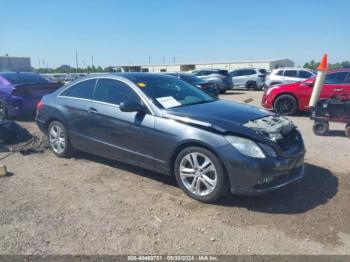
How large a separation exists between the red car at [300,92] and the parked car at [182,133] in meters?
6.14

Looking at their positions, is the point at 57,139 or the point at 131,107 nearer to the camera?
the point at 131,107

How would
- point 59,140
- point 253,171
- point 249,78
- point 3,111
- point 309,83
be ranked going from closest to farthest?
point 253,171
point 59,140
point 3,111
point 309,83
point 249,78

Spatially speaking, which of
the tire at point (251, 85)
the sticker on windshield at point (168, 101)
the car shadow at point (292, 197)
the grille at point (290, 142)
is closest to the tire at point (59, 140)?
the car shadow at point (292, 197)

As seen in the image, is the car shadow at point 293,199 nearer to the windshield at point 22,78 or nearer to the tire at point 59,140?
the tire at point 59,140

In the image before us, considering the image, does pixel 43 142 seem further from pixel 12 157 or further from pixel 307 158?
pixel 307 158

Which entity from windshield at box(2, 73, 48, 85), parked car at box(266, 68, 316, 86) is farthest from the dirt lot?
parked car at box(266, 68, 316, 86)

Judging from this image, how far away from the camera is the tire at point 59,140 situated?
6125mm

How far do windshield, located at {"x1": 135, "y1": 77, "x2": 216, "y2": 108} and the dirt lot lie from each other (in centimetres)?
118

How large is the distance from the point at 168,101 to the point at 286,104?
24.0ft


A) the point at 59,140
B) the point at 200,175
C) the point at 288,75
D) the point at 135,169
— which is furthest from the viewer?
the point at 288,75

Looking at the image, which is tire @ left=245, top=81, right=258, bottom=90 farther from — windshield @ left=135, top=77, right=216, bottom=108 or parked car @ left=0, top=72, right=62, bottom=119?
windshield @ left=135, top=77, right=216, bottom=108

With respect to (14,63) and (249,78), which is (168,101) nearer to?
(249,78)

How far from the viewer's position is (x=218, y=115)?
4527 millimetres

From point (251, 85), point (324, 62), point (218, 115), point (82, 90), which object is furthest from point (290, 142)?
point (251, 85)
